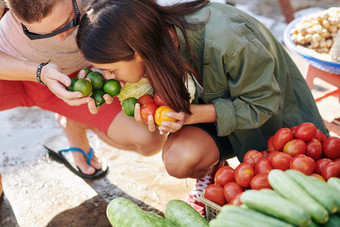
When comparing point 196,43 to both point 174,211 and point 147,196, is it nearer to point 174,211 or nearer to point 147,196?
point 174,211

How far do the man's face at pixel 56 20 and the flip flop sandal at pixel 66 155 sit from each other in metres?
1.32

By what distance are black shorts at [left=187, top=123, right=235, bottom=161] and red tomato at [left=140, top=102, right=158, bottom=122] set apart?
1.47ft

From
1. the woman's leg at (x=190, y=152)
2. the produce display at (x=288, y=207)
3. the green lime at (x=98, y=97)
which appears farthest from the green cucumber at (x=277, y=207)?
the green lime at (x=98, y=97)

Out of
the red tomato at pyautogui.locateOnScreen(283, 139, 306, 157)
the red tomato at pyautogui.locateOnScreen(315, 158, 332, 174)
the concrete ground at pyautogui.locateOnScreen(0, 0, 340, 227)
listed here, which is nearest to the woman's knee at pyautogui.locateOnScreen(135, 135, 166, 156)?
the concrete ground at pyautogui.locateOnScreen(0, 0, 340, 227)

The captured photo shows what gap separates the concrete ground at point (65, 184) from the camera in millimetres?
2855

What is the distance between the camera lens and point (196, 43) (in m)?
2.23

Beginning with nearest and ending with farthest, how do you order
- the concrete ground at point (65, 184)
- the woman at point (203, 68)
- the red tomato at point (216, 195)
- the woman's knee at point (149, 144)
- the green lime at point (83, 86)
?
the woman at point (203, 68) → the red tomato at point (216, 195) → the green lime at point (83, 86) → the woman's knee at point (149, 144) → the concrete ground at point (65, 184)

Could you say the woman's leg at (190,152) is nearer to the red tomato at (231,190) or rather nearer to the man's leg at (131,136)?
the man's leg at (131,136)

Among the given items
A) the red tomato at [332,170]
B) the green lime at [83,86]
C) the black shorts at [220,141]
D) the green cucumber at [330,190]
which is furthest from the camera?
the black shorts at [220,141]

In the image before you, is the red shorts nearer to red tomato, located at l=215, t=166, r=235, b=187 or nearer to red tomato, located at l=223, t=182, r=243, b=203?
red tomato, located at l=215, t=166, r=235, b=187

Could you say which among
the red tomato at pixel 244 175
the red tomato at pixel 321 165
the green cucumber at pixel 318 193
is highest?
the green cucumber at pixel 318 193

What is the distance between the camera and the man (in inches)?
87.6

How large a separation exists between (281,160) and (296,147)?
0.15 metres

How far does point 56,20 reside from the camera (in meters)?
2.15
